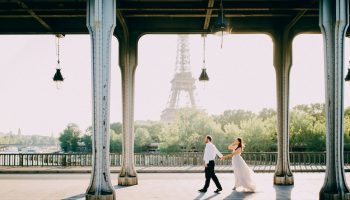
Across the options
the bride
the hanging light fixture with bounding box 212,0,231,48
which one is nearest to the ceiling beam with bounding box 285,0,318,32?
the hanging light fixture with bounding box 212,0,231,48

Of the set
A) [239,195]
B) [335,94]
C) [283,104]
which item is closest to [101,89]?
[335,94]

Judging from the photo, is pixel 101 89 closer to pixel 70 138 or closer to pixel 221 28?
pixel 221 28

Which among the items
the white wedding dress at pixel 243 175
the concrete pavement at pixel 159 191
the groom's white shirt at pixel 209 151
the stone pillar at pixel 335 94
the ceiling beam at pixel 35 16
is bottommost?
the concrete pavement at pixel 159 191

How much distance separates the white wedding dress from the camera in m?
14.2

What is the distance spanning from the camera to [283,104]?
1602cm

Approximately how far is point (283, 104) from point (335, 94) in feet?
18.2

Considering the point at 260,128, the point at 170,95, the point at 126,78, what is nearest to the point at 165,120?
the point at 170,95

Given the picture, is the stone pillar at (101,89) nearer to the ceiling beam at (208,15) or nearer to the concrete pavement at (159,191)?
the concrete pavement at (159,191)

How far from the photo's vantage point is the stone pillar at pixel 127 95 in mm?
15805

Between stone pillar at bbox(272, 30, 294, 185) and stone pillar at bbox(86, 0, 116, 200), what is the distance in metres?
7.81

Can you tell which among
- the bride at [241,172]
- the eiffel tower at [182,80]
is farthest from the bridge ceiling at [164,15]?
the eiffel tower at [182,80]

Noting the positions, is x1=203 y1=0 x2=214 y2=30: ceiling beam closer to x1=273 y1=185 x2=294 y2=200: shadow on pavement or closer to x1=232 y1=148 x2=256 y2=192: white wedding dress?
x1=232 y1=148 x2=256 y2=192: white wedding dress

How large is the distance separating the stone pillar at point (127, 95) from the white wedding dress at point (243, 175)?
3925 mm

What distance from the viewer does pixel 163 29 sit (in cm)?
1584
